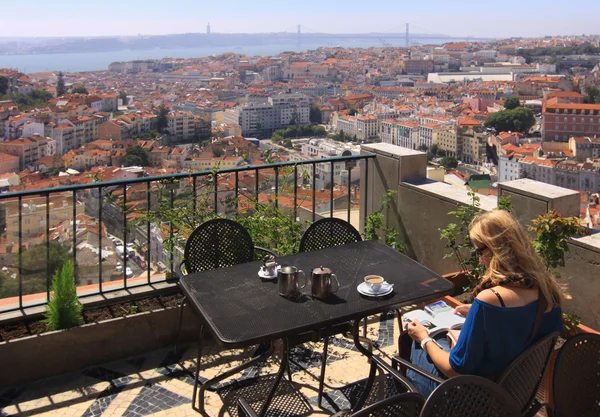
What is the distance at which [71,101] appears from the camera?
6806 cm

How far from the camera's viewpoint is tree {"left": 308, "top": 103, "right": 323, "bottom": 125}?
244 feet

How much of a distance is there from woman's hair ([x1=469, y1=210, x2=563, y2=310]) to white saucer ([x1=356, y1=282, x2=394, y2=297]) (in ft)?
1.26

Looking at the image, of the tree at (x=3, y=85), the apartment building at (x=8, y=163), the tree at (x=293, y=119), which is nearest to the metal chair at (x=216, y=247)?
the apartment building at (x=8, y=163)

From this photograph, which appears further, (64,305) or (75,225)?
(75,225)

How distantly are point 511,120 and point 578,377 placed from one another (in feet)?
218

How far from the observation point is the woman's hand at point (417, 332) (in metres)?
1.59

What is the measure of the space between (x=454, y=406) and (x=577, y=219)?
1.24 metres

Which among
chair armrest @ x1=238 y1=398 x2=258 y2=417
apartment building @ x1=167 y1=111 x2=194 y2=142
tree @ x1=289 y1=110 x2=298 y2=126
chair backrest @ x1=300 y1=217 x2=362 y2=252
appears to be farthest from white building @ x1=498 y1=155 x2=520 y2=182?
chair armrest @ x1=238 y1=398 x2=258 y2=417

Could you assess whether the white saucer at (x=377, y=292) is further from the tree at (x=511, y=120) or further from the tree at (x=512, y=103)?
the tree at (x=512, y=103)

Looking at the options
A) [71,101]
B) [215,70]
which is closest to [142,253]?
[71,101]

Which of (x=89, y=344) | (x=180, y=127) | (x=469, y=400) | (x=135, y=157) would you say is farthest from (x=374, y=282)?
(x=180, y=127)

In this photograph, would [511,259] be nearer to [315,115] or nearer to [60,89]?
[315,115]

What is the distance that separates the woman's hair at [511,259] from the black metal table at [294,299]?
0.39 meters

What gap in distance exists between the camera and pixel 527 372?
1357 millimetres
